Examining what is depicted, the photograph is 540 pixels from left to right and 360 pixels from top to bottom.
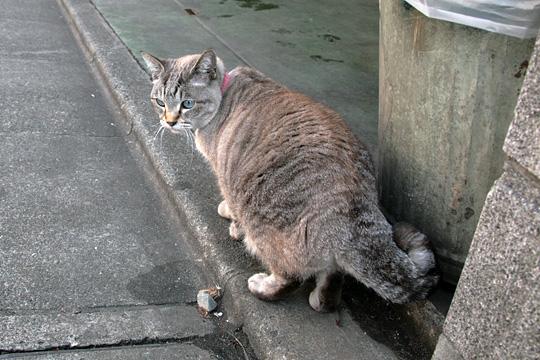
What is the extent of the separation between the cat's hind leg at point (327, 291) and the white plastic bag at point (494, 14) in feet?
3.63

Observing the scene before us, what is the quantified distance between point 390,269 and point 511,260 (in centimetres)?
63

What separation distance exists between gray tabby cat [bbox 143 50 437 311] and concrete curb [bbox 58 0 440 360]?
79 millimetres

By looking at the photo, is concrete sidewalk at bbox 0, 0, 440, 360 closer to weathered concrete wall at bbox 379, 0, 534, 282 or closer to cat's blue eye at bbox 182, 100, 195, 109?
weathered concrete wall at bbox 379, 0, 534, 282

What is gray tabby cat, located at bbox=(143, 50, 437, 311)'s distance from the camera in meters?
2.19

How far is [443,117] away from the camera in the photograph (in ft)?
7.09

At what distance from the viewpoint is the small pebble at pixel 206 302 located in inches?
102

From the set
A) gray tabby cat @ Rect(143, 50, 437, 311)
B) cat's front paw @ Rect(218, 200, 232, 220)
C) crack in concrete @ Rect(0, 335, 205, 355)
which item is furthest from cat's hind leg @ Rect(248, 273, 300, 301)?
cat's front paw @ Rect(218, 200, 232, 220)

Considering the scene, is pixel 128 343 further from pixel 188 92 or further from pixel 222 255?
pixel 188 92

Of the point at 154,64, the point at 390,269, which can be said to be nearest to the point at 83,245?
the point at 154,64

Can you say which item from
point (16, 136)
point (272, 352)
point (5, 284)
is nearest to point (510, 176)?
point (272, 352)

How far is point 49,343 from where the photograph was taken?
227 cm

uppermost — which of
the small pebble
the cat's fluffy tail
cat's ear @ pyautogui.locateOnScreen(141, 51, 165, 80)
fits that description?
cat's ear @ pyautogui.locateOnScreen(141, 51, 165, 80)

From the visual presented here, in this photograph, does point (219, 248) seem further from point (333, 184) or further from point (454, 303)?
point (454, 303)

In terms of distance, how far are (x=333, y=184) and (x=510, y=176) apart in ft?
2.66
